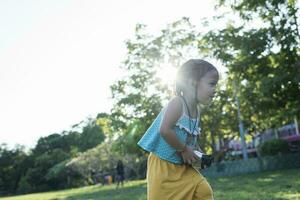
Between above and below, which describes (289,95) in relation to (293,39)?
below

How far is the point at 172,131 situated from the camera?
377 centimetres

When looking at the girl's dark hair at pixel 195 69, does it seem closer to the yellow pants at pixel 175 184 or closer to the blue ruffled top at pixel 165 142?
the blue ruffled top at pixel 165 142

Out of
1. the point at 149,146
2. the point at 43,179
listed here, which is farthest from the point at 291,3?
the point at 43,179

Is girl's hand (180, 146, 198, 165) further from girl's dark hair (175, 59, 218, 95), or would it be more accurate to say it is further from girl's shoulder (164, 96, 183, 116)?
girl's dark hair (175, 59, 218, 95)

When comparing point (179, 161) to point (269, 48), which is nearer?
point (179, 161)

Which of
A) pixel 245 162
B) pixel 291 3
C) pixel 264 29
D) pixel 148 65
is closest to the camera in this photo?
pixel 291 3

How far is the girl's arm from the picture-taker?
148 inches

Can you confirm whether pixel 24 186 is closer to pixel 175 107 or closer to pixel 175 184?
pixel 175 184

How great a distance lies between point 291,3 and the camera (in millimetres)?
20859

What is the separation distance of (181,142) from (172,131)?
0.11 meters

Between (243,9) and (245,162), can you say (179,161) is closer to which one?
(243,9)

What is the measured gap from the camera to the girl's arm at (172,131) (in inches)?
148

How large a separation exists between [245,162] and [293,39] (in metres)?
10.6

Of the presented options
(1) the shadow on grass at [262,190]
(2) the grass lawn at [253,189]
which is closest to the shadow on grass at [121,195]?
(2) the grass lawn at [253,189]
